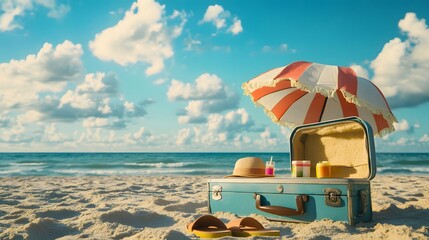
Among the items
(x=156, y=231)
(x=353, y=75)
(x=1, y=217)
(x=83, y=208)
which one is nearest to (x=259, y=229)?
(x=156, y=231)

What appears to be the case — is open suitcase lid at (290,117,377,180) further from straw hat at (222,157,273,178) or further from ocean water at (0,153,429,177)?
ocean water at (0,153,429,177)

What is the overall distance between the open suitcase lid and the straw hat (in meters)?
0.50

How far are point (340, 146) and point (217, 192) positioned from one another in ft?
4.84

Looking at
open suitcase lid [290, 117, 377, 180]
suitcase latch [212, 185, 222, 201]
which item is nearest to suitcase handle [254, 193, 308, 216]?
suitcase latch [212, 185, 222, 201]

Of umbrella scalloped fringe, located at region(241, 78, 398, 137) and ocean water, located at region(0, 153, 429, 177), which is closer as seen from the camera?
umbrella scalloped fringe, located at region(241, 78, 398, 137)

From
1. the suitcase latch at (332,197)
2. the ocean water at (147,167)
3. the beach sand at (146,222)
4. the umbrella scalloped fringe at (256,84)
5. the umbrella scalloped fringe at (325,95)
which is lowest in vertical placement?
the ocean water at (147,167)

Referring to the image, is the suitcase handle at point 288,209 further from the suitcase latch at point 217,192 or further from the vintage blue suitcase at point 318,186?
the suitcase latch at point 217,192

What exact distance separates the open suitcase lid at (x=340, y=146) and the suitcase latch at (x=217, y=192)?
0.96 meters

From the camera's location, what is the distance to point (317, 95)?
194 inches

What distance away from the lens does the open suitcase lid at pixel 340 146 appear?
3.56 m

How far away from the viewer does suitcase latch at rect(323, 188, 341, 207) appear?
10.7ft

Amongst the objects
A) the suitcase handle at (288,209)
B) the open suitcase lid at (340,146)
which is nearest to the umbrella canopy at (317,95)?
A: the open suitcase lid at (340,146)

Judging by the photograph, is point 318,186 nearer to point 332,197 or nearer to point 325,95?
point 332,197

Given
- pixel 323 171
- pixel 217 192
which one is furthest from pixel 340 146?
pixel 217 192
